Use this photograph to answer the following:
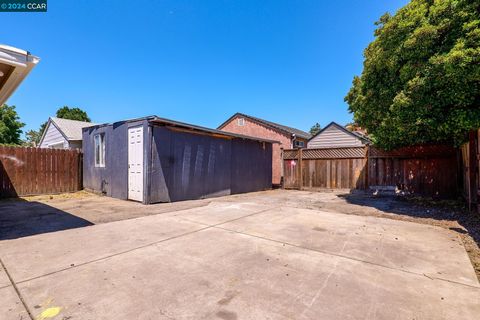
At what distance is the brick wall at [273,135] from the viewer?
50.7ft

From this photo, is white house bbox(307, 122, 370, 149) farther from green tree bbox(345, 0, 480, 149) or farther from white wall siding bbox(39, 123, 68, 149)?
white wall siding bbox(39, 123, 68, 149)

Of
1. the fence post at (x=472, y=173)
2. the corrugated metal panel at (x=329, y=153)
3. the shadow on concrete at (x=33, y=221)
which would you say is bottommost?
the shadow on concrete at (x=33, y=221)

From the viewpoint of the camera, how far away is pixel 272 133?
16.5 meters

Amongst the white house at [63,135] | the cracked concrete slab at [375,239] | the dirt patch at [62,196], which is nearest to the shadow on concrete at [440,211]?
the cracked concrete slab at [375,239]

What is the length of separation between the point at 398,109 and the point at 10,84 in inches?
343

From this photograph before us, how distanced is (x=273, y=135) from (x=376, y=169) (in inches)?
289

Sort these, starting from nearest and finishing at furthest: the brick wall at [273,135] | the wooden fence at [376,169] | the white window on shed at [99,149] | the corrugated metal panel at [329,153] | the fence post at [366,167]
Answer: the wooden fence at [376,169], the white window on shed at [99,149], the fence post at [366,167], the corrugated metal panel at [329,153], the brick wall at [273,135]

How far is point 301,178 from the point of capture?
1267 cm

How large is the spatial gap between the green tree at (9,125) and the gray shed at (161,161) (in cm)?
1718

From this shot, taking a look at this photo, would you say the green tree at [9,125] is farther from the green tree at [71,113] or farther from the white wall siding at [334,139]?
the white wall siding at [334,139]

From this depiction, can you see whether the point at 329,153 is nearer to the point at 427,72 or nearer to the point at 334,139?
the point at 427,72

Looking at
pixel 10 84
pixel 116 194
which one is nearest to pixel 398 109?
pixel 10 84

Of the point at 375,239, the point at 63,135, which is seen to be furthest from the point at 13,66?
the point at 63,135

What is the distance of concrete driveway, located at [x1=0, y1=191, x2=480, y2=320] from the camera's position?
1984 millimetres
